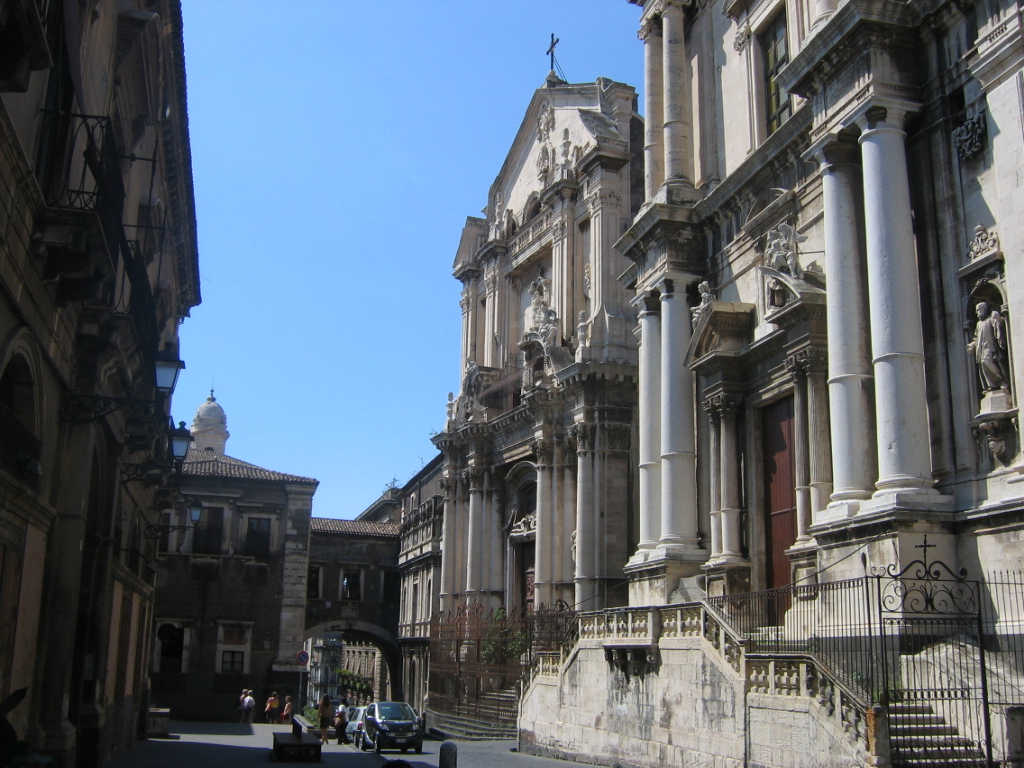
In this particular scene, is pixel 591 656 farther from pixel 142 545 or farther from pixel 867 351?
pixel 142 545

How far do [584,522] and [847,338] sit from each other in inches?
553

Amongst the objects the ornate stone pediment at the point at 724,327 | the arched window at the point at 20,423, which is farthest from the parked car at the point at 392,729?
the arched window at the point at 20,423

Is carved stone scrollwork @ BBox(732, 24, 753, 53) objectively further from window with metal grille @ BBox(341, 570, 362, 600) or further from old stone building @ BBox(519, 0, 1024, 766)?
window with metal grille @ BBox(341, 570, 362, 600)

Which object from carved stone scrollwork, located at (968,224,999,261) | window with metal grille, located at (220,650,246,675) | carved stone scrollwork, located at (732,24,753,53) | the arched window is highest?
carved stone scrollwork, located at (732,24,753,53)

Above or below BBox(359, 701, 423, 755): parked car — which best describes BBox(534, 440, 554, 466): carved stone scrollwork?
above

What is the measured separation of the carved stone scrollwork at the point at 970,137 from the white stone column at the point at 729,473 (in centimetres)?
685

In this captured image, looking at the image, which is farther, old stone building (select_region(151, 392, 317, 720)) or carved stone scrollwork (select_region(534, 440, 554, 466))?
old stone building (select_region(151, 392, 317, 720))

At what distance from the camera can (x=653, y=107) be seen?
22.3 meters

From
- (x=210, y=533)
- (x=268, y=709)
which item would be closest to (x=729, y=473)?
(x=268, y=709)

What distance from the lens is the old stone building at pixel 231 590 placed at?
42312 millimetres

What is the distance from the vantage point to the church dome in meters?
70.4

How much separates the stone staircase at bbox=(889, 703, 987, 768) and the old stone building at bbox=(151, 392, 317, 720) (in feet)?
116

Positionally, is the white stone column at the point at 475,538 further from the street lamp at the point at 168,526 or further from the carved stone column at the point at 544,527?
the street lamp at the point at 168,526

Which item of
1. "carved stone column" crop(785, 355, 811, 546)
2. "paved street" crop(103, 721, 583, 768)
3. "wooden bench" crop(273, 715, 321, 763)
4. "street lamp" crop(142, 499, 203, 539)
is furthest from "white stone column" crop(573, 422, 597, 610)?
"carved stone column" crop(785, 355, 811, 546)
